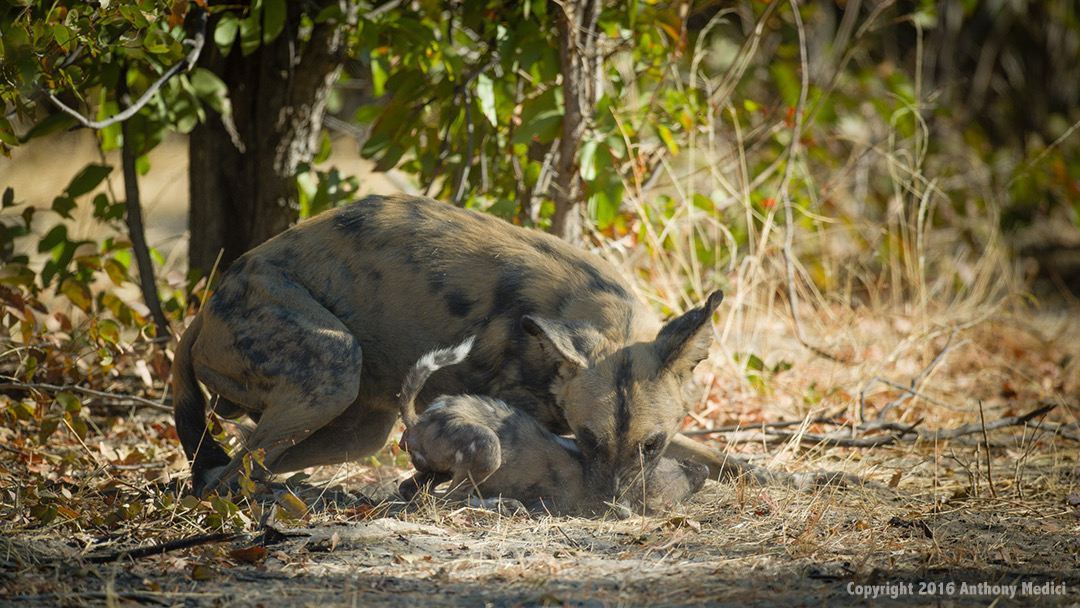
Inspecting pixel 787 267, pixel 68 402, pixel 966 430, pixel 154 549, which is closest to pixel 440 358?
pixel 154 549

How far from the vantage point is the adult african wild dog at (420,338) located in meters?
3.96

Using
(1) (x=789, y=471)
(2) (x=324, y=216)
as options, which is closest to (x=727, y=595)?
(1) (x=789, y=471)

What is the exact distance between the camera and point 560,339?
387cm

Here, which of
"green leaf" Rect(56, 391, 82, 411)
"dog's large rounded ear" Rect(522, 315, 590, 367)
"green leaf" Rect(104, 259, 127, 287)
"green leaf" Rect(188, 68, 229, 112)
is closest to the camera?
"dog's large rounded ear" Rect(522, 315, 590, 367)

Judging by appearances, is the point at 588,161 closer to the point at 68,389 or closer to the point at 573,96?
the point at 573,96

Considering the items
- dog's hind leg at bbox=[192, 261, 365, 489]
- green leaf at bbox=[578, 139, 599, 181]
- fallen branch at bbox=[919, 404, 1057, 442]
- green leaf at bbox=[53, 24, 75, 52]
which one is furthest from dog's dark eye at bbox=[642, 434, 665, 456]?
green leaf at bbox=[53, 24, 75, 52]

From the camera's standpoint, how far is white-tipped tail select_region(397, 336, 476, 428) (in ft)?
12.5

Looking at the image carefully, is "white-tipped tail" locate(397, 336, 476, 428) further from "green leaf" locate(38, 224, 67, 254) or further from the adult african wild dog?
"green leaf" locate(38, 224, 67, 254)

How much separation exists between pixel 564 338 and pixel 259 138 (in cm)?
299

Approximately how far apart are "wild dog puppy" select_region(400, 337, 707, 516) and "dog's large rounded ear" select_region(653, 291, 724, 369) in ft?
1.70

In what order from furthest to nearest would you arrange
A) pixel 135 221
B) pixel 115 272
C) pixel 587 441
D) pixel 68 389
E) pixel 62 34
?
pixel 135 221
pixel 115 272
pixel 68 389
pixel 587 441
pixel 62 34

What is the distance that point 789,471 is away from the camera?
463cm

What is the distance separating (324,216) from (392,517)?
62.4 inches

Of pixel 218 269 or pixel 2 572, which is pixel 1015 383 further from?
pixel 2 572
